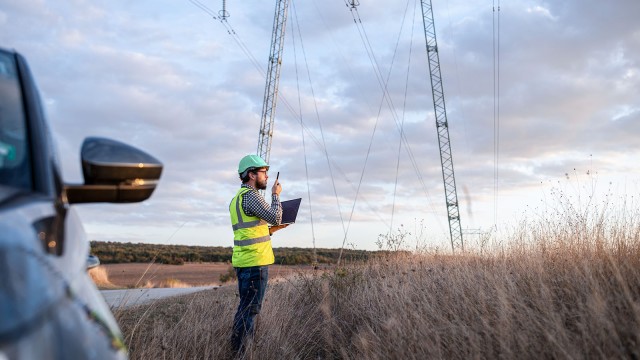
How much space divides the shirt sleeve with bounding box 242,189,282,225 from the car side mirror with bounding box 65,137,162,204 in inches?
162

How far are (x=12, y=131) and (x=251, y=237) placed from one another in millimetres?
4428

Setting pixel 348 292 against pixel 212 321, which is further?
pixel 348 292

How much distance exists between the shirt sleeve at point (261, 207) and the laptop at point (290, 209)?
861 mm

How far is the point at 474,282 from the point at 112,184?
190 inches

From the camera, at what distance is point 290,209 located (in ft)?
24.8

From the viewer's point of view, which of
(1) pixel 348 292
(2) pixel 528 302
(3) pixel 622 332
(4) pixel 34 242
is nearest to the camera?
(4) pixel 34 242

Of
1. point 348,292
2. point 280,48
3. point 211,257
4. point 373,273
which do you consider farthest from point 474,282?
point 211,257

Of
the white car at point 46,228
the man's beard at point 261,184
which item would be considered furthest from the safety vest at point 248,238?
the white car at point 46,228

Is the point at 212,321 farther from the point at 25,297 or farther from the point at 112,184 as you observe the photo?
the point at 25,297

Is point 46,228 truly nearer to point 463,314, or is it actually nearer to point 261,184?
point 463,314

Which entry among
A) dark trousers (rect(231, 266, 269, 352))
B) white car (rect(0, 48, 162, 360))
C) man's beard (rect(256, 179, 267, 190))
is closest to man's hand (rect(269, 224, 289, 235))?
man's beard (rect(256, 179, 267, 190))

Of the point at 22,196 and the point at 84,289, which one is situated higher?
the point at 22,196

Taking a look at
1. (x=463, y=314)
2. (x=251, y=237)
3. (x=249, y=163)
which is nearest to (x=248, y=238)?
(x=251, y=237)

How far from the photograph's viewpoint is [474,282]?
20.7 feet
